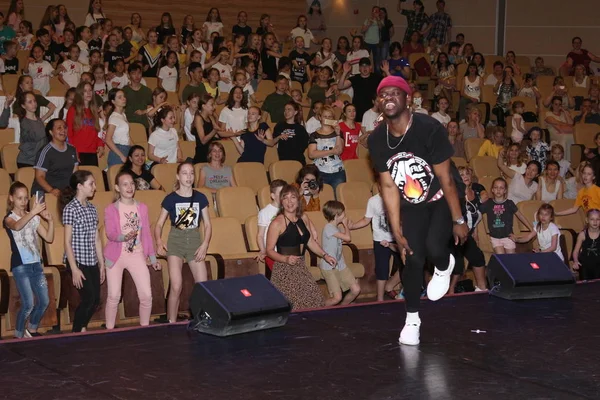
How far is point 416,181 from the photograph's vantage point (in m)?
5.14

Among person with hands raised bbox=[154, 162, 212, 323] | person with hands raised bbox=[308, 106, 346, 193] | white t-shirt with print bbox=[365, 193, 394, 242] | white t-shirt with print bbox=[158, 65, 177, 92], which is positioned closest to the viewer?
person with hands raised bbox=[154, 162, 212, 323]

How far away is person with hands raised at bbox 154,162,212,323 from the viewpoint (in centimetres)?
725

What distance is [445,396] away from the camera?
14.7 ft

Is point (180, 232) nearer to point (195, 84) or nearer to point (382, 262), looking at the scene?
point (382, 262)

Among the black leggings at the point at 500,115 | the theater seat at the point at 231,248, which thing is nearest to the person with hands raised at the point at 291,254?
the theater seat at the point at 231,248

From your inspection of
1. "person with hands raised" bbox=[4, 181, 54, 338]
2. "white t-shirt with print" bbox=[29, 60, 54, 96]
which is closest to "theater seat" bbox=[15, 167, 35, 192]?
"person with hands raised" bbox=[4, 181, 54, 338]

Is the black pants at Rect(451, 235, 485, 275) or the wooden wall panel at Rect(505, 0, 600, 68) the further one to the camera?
the wooden wall panel at Rect(505, 0, 600, 68)

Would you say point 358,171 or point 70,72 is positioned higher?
point 70,72

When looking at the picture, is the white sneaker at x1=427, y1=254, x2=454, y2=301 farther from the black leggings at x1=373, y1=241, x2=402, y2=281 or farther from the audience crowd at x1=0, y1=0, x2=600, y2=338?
the black leggings at x1=373, y1=241, x2=402, y2=281

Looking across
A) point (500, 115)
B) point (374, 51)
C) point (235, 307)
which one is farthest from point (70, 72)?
point (235, 307)

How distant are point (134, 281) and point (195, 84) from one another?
420 centimetres

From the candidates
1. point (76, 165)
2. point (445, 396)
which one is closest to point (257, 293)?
point (445, 396)

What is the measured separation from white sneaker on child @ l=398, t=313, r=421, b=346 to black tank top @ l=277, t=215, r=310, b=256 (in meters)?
1.92

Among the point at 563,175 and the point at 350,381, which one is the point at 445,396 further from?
the point at 563,175
